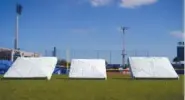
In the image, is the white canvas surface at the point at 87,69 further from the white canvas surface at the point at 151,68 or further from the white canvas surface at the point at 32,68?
the white canvas surface at the point at 151,68

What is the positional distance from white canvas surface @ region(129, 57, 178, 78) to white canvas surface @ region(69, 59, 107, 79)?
6.03ft

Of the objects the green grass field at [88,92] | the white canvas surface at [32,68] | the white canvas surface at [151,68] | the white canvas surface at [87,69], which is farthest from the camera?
the white canvas surface at [87,69]

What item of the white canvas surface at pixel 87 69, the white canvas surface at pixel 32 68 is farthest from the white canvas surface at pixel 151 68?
the white canvas surface at pixel 32 68

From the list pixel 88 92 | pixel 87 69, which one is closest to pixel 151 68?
pixel 87 69

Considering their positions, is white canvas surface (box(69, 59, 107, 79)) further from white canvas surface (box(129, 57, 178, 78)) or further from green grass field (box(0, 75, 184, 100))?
green grass field (box(0, 75, 184, 100))

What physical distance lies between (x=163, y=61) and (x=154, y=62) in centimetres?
61

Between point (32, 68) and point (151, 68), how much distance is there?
6.94 m

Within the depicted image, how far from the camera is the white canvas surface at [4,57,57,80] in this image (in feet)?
71.6

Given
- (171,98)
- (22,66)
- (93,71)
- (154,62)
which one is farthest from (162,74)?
(171,98)

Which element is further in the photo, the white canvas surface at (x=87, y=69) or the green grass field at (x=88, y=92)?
the white canvas surface at (x=87, y=69)

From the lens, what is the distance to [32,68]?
22.2 meters

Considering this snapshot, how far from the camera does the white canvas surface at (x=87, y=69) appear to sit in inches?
880

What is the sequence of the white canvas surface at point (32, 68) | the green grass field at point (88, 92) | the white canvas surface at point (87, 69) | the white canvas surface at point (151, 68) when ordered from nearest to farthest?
the green grass field at point (88, 92) → the white canvas surface at point (32, 68) → the white canvas surface at point (151, 68) → the white canvas surface at point (87, 69)

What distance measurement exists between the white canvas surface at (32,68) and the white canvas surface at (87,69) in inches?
50.8
